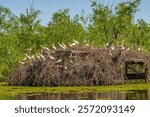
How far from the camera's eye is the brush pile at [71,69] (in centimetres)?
2725

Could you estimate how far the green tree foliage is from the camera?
142ft

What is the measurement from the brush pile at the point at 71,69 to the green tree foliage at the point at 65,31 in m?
12.6

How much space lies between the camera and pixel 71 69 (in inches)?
1078

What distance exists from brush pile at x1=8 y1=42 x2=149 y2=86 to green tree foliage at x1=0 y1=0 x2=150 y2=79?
41.3ft

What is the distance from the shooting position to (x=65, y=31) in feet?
155

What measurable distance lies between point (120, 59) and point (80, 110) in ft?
49.6

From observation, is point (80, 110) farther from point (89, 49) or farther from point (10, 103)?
point (89, 49)

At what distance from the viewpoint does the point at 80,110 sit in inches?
561

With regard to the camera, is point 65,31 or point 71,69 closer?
point 71,69

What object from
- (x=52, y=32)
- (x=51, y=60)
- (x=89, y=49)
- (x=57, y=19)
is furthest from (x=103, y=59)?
(x=57, y=19)

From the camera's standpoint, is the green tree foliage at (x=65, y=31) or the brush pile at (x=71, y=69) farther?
the green tree foliage at (x=65, y=31)

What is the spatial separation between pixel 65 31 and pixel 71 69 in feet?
66.0

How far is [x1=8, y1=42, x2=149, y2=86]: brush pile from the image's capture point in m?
27.2

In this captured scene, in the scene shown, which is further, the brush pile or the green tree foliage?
the green tree foliage
